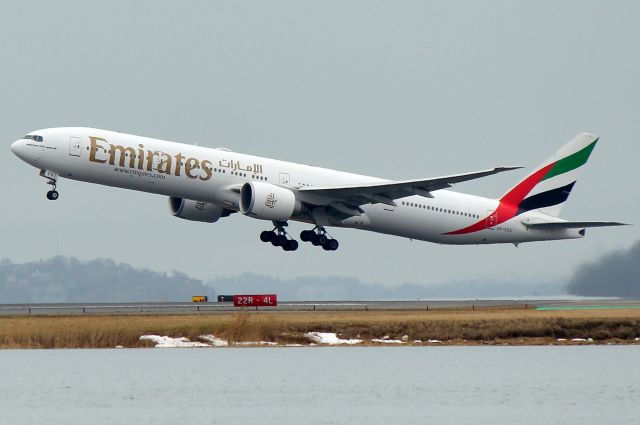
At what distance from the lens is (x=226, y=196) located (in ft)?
219

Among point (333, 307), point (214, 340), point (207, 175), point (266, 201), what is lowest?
point (214, 340)

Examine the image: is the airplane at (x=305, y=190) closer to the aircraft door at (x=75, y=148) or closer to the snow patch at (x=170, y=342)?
the aircraft door at (x=75, y=148)

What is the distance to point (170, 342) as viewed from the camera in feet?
185

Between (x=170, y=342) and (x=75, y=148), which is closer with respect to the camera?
(x=170, y=342)

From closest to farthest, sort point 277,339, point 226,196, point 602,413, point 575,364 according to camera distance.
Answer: point 602,413, point 575,364, point 277,339, point 226,196

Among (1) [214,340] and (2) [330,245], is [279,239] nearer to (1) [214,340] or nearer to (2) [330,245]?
(2) [330,245]

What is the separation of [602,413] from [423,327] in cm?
1924

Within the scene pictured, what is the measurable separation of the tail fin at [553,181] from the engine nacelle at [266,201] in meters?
16.9

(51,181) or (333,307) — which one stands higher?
(51,181)

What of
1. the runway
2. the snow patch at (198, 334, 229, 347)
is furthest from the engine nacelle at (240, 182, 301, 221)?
the snow patch at (198, 334, 229, 347)

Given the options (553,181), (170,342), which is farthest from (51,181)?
(553,181)

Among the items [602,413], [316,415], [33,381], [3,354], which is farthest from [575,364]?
[3,354]

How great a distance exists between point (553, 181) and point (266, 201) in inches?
898

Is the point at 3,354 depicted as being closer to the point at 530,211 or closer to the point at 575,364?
the point at 575,364
